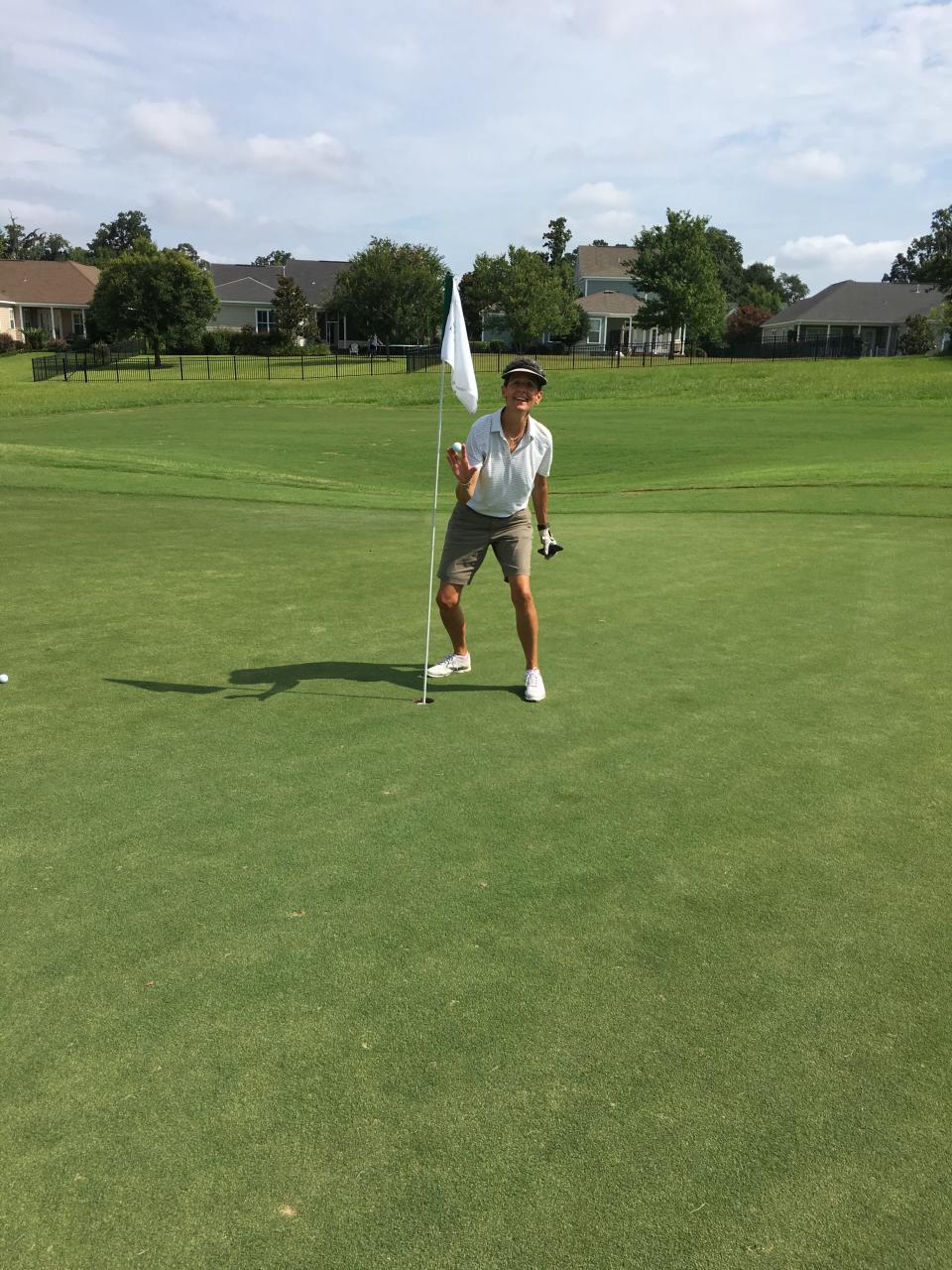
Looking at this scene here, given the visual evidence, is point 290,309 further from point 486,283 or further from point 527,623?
point 527,623

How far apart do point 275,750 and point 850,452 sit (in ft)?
77.0

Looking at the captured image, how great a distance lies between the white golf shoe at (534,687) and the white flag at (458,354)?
5.61ft

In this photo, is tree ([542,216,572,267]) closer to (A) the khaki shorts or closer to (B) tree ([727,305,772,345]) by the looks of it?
(B) tree ([727,305,772,345])

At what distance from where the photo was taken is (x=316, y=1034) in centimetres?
332

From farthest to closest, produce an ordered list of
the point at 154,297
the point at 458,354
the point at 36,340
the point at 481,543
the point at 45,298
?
the point at 45,298, the point at 36,340, the point at 154,297, the point at 481,543, the point at 458,354

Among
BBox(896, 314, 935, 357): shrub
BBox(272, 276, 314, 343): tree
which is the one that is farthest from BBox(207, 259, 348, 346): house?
BBox(896, 314, 935, 357): shrub

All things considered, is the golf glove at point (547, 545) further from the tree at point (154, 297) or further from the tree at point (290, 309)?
the tree at point (290, 309)

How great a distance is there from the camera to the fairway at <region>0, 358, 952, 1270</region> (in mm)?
2699

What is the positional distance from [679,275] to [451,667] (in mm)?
64995

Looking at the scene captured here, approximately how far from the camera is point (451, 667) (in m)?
7.17

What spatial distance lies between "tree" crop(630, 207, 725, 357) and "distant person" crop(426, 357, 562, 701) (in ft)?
208

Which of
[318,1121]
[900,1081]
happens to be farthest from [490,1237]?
[900,1081]

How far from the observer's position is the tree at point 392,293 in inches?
2820

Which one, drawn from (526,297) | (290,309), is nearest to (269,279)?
(290,309)
